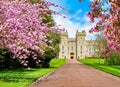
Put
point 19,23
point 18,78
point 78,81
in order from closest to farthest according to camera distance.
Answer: point 19,23 → point 78,81 → point 18,78

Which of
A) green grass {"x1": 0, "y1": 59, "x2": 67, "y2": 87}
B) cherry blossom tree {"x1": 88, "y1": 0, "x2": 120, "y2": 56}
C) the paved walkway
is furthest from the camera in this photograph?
green grass {"x1": 0, "y1": 59, "x2": 67, "y2": 87}

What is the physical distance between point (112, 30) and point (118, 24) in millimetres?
531

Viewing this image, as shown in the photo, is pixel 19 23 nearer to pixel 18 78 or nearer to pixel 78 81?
pixel 78 81

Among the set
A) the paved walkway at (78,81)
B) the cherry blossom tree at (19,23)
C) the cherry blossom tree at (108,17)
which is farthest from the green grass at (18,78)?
the cherry blossom tree at (108,17)

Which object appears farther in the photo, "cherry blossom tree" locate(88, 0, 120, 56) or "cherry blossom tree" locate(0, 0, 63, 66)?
"cherry blossom tree" locate(0, 0, 63, 66)

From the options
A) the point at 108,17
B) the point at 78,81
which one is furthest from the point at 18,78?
the point at 108,17

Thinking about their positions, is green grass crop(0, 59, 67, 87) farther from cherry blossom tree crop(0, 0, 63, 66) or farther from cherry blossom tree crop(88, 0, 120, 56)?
cherry blossom tree crop(88, 0, 120, 56)

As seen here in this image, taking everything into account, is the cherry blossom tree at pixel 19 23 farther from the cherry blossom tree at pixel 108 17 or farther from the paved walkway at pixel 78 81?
the cherry blossom tree at pixel 108 17

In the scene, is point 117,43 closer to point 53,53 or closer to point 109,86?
point 109,86

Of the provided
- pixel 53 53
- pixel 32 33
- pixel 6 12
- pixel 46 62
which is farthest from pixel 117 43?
pixel 46 62

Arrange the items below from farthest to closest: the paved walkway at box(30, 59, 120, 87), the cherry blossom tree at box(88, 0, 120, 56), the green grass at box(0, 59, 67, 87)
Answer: the green grass at box(0, 59, 67, 87) → the paved walkway at box(30, 59, 120, 87) → the cherry blossom tree at box(88, 0, 120, 56)

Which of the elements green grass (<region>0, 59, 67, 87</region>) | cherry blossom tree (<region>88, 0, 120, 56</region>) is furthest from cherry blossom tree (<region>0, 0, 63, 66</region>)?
cherry blossom tree (<region>88, 0, 120, 56</region>)

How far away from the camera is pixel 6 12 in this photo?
870 inches

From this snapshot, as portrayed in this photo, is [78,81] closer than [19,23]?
No
